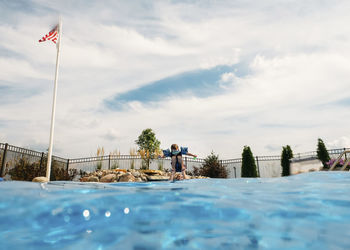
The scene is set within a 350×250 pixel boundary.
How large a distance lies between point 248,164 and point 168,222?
16.6 meters

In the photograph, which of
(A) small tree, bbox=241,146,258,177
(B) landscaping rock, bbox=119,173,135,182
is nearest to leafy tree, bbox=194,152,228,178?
(A) small tree, bbox=241,146,258,177

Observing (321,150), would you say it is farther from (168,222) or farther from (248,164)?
(168,222)

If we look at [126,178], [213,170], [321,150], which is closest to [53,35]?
[126,178]

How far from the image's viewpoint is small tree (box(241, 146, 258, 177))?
18297 mm

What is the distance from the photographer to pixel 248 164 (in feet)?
60.6

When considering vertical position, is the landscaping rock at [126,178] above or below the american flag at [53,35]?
below

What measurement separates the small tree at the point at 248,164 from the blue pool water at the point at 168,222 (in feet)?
48.6

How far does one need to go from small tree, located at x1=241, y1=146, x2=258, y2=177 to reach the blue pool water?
14.8 meters

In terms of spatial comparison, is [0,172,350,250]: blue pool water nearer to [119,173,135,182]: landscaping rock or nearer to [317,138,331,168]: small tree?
[119,173,135,182]: landscaping rock

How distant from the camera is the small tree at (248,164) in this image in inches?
720

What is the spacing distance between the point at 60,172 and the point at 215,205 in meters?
15.3

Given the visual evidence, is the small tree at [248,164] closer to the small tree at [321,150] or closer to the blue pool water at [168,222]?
the small tree at [321,150]

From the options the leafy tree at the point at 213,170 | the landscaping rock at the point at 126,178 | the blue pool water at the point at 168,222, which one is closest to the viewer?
the blue pool water at the point at 168,222

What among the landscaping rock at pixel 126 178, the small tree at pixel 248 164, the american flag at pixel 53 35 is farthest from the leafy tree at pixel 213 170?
the american flag at pixel 53 35
